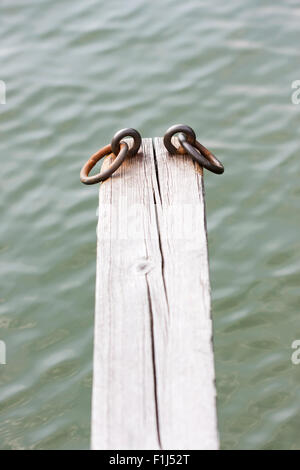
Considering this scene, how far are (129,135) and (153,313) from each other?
84 cm

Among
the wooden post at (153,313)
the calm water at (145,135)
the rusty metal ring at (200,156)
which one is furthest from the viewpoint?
the calm water at (145,135)

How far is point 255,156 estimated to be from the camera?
5.02 m

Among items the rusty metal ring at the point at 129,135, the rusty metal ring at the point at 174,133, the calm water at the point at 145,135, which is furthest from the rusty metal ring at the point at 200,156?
the calm water at the point at 145,135

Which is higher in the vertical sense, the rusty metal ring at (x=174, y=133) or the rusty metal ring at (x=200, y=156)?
the rusty metal ring at (x=174, y=133)

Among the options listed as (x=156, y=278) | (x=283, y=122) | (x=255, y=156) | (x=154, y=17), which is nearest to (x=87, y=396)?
(x=156, y=278)

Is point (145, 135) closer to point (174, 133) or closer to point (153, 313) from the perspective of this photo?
point (174, 133)

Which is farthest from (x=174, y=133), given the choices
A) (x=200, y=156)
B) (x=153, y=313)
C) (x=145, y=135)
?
(x=145, y=135)

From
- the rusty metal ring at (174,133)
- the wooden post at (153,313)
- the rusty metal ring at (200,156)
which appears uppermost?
the rusty metal ring at (174,133)

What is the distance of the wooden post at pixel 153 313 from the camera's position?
6.24 feet

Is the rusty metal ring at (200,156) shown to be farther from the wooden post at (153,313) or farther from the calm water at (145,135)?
the calm water at (145,135)

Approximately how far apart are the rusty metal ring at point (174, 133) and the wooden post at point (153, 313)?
38 mm

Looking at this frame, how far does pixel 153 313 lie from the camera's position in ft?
7.20

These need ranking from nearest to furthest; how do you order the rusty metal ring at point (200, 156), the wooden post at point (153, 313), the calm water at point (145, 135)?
the wooden post at point (153, 313)
the rusty metal ring at point (200, 156)
the calm water at point (145, 135)
